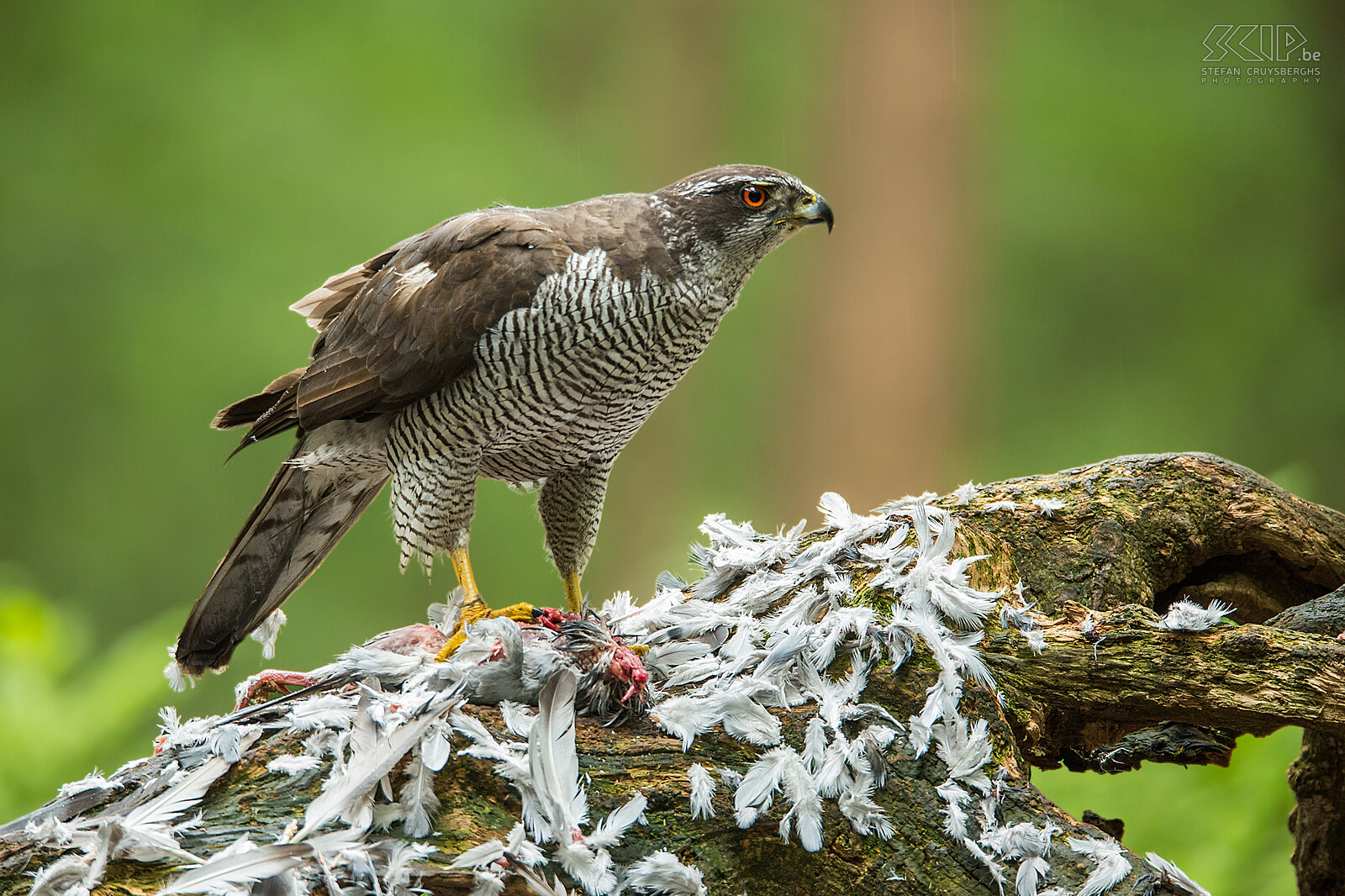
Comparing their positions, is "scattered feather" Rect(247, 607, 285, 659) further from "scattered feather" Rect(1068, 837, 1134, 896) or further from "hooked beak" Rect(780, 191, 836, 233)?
"scattered feather" Rect(1068, 837, 1134, 896)

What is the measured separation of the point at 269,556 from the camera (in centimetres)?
252

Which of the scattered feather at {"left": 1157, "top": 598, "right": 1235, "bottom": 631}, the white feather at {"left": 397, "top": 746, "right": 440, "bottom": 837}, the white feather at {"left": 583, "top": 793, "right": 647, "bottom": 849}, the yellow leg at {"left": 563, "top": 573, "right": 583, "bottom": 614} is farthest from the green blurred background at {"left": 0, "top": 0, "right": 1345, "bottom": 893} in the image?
the white feather at {"left": 397, "top": 746, "right": 440, "bottom": 837}

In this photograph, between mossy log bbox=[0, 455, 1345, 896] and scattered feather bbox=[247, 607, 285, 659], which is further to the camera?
scattered feather bbox=[247, 607, 285, 659]

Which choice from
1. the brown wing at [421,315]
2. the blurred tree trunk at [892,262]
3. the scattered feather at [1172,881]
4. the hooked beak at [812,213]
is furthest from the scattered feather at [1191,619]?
the blurred tree trunk at [892,262]

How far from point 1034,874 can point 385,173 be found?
5240 mm

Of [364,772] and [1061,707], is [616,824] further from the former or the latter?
[1061,707]

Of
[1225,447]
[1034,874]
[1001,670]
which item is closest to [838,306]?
[1225,447]

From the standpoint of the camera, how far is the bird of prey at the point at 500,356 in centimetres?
211

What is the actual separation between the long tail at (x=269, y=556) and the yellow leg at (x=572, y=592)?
1.89 ft

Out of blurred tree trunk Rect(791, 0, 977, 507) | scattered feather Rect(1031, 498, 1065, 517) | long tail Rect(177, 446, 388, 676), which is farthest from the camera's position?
blurred tree trunk Rect(791, 0, 977, 507)

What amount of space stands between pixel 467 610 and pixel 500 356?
544 mm

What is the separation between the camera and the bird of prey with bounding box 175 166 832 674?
6.91 feet

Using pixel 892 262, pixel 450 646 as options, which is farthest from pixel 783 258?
pixel 450 646

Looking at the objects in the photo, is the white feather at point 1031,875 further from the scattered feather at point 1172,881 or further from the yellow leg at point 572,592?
the yellow leg at point 572,592
